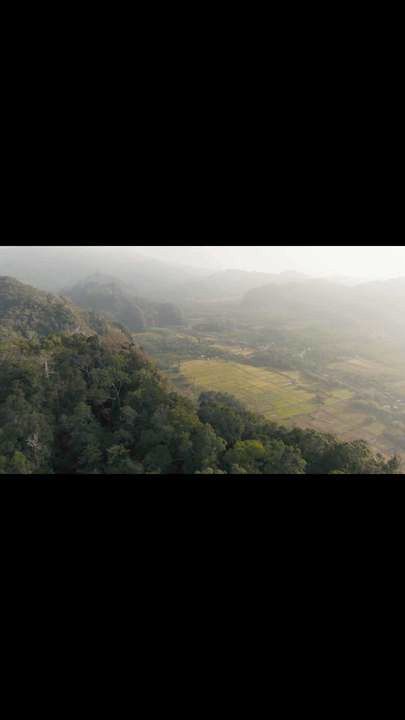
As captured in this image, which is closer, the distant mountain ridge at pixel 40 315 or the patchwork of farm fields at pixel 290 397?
the distant mountain ridge at pixel 40 315

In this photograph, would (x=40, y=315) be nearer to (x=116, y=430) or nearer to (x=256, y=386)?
(x=256, y=386)

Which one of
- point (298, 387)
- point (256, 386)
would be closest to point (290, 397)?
point (298, 387)

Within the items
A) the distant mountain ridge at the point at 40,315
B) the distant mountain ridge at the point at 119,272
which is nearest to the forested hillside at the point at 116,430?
the distant mountain ridge at the point at 40,315

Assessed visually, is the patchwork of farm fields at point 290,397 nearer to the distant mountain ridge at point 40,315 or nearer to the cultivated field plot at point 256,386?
the cultivated field plot at point 256,386

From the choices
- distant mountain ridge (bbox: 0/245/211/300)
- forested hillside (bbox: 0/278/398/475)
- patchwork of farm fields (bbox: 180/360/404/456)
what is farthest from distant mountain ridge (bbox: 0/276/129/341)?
forested hillside (bbox: 0/278/398/475)
